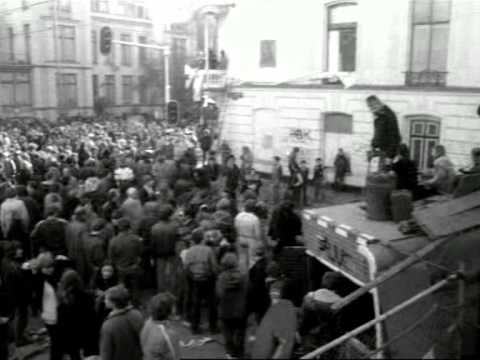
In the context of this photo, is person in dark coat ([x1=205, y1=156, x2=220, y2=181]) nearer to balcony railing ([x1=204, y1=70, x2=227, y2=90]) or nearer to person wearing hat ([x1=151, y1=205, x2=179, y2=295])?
person wearing hat ([x1=151, y1=205, x2=179, y2=295])

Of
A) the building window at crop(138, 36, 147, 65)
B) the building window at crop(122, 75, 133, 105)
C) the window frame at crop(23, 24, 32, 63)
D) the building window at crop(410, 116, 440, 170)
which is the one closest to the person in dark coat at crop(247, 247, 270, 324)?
the building window at crop(410, 116, 440, 170)

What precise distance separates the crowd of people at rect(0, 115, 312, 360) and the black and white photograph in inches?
1.2

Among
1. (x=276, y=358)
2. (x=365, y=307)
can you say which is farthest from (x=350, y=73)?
(x=276, y=358)

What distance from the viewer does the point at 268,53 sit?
21.9 meters

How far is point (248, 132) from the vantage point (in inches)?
905

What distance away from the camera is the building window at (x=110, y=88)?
158ft

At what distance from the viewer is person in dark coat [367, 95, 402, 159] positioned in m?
8.13

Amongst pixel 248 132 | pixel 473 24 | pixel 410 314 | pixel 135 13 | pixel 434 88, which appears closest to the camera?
pixel 410 314

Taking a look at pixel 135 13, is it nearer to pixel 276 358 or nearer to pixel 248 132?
pixel 248 132

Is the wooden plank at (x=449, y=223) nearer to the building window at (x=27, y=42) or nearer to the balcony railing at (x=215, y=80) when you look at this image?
the balcony railing at (x=215, y=80)

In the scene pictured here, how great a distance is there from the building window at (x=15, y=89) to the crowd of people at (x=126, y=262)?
102 feet

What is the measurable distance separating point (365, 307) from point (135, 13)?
46194mm

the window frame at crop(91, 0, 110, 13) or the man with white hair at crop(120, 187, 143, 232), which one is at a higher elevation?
the window frame at crop(91, 0, 110, 13)

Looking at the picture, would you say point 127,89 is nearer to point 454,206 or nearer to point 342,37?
point 342,37
